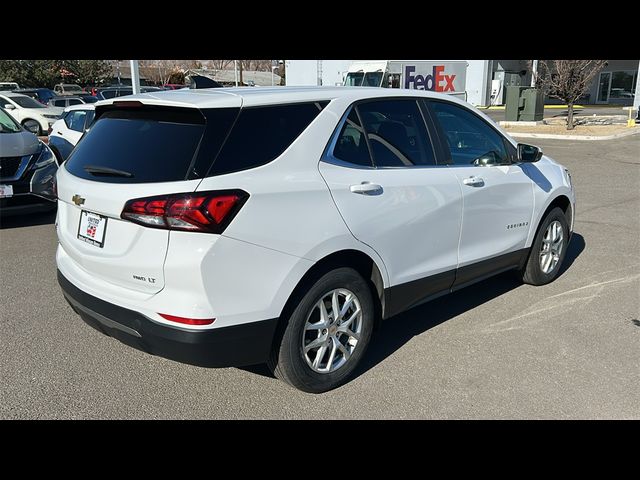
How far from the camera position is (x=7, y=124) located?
7.81 metres

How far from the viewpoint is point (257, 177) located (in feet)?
8.87

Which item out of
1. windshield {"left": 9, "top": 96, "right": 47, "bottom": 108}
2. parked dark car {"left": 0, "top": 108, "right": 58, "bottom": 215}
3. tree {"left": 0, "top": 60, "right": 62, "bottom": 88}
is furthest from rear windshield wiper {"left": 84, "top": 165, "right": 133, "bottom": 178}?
tree {"left": 0, "top": 60, "right": 62, "bottom": 88}

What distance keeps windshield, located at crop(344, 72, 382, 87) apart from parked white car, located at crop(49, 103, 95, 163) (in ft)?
52.0

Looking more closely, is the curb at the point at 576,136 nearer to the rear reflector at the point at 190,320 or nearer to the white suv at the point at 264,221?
the white suv at the point at 264,221

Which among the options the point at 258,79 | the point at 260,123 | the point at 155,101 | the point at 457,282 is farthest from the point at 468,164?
the point at 258,79

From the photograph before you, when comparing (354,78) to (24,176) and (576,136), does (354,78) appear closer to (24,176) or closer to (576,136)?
(576,136)

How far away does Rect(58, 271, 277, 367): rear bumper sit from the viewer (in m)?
2.62

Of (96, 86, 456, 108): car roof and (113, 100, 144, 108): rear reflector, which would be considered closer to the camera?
(96, 86, 456, 108): car roof

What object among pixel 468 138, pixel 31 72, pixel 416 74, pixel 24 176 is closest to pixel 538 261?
pixel 468 138

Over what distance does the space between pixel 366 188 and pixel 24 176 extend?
5.62 m

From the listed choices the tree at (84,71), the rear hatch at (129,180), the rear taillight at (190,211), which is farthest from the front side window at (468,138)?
the tree at (84,71)

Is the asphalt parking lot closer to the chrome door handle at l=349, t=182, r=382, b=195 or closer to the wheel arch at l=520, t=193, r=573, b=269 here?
the wheel arch at l=520, t=193, r=573, b=269

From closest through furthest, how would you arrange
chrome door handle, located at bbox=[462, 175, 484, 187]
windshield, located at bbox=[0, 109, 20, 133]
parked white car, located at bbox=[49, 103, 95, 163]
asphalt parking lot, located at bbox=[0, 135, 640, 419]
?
asphalt parking lot, located at bbox=[0, 135, 640, 419] < chrome door handle, located at bbox=[462, 175, 484, 187] < windshield, located at bbox=[0, 109, 20, 133] < parked white car, located at bbox=[49, 103, 95, 163]

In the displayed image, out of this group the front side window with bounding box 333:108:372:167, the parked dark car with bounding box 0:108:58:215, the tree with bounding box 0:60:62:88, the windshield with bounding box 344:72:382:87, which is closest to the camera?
the front side window with bounding box 333:108:372:167
